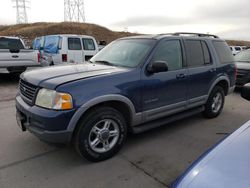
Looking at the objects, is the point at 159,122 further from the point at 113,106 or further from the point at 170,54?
the point at 170,54

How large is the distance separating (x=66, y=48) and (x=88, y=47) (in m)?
1.27

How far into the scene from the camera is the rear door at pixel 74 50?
10954 mm

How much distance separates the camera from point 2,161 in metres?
3.54

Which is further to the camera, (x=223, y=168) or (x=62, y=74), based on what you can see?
(x=62, y=74)

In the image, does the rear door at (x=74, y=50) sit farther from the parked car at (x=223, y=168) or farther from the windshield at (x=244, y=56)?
the parked car at (x=223, y=168)

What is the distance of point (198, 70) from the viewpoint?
191 inches

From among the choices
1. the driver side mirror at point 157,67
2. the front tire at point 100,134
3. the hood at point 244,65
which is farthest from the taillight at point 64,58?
the front tire at point 100,134

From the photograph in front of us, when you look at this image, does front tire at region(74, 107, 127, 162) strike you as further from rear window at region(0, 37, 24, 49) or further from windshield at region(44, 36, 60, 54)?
windshield at region(44, 36, 60, 54)

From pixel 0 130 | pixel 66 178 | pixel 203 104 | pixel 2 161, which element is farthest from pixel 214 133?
pixel 0 130

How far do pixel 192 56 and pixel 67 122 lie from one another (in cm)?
288

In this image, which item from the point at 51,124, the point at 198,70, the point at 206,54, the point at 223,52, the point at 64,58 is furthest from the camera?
the point at 64,58

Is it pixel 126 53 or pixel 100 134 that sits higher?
pixel 126 53

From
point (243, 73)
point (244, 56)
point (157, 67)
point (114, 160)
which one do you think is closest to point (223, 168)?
point (114, 160)

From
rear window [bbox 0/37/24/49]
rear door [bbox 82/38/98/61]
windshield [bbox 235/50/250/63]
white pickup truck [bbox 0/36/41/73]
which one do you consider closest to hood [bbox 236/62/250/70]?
windshield [bbox 235/50/250/63]
